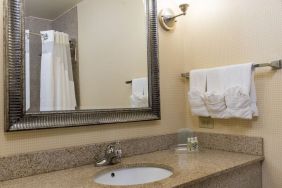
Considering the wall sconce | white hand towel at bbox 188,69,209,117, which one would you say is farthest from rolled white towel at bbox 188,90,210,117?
the wall sconce

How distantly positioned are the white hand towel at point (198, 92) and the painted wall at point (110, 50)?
→ 33cm

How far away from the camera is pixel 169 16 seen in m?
1.72

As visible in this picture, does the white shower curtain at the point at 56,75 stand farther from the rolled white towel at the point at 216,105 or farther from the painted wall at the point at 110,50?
the rolled white towel at the point at 216,105

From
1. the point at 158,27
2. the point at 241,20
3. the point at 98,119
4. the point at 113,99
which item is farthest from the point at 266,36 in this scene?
the point at 98,119

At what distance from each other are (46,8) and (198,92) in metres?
0.98

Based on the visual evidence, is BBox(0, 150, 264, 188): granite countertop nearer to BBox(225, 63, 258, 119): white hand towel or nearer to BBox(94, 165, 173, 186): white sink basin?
BBox(94, 165, 173, 186): white sink basin

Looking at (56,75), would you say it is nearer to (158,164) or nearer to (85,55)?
(85,55)

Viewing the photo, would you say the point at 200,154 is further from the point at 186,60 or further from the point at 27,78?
the point at 27,78

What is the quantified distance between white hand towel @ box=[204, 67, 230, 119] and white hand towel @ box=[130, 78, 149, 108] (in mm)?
367

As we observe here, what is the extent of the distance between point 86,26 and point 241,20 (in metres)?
0.89

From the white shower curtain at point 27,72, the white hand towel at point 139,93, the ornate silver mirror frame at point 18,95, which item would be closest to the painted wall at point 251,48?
the white hand towel at point 139,93

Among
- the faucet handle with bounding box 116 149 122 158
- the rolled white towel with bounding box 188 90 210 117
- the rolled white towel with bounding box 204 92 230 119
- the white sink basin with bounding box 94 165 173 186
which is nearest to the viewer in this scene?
the white sink basin with bounding box 94 165 173 186

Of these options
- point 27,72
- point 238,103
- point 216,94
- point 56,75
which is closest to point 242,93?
point 238,103

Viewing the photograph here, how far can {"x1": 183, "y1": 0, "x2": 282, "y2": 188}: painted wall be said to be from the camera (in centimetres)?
136
